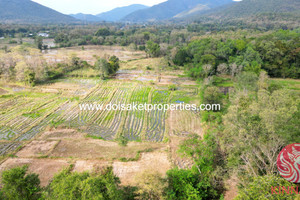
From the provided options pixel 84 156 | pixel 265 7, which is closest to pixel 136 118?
pixel 84 156

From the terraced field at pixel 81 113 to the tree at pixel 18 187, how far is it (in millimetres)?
10365

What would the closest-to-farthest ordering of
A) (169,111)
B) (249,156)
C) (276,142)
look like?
1. (276,142)
2. (249,156)
3. (169,111)

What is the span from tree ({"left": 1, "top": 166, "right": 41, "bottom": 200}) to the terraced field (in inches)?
408

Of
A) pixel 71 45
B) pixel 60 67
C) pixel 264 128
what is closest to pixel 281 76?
pixel 264 128

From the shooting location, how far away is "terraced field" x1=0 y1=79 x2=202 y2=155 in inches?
852

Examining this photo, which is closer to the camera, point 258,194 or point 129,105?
point 258,194

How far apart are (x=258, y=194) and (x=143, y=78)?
36.7 m

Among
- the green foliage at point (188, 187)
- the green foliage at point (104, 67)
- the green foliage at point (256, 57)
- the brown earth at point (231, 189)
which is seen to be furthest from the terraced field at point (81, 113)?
the green foliage at point (256, 57)

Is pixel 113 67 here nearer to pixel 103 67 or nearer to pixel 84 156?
pixel 103 67

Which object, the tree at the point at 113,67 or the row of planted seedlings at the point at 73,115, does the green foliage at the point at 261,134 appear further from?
the tree at the point at 113,67

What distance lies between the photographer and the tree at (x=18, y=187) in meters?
9.98

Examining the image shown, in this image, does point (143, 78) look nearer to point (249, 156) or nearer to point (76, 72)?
point (76, 72)

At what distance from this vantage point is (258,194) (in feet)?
26.0

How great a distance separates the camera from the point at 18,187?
33.8 ft
